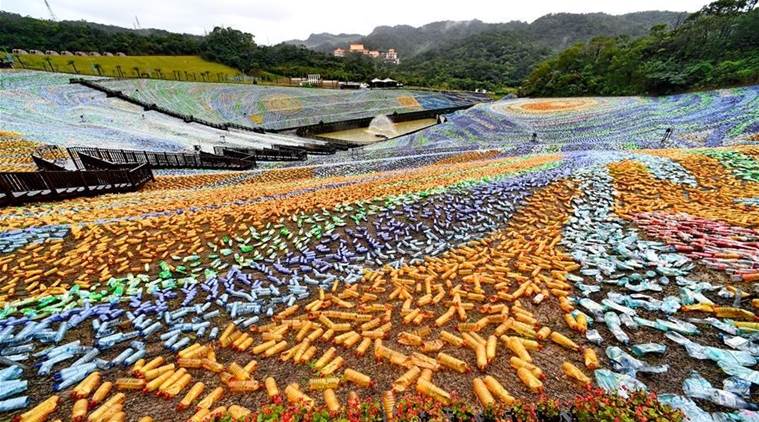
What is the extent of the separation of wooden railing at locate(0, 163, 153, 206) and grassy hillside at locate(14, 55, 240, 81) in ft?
207

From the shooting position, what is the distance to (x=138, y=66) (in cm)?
7288

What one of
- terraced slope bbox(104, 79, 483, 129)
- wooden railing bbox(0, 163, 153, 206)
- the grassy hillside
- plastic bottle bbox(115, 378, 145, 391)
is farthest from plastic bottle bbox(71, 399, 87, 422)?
the grassy hillside

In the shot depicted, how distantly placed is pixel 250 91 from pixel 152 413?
228ft

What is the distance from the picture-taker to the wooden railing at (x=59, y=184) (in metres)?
11.0

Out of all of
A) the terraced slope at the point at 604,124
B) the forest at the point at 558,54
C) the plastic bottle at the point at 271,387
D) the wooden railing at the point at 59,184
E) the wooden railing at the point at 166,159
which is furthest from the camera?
the forest at the point at 558,54

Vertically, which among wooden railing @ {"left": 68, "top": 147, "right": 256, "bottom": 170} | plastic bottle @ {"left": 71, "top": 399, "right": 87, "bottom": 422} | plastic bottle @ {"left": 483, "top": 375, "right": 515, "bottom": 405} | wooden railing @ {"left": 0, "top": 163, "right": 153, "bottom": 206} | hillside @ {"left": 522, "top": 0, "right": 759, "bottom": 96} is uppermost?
hillside @ {"left": 522, "top": 0, "right": 759, "bottom": 96}

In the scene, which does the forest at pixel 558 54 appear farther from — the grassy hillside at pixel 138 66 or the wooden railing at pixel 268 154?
the wooden railing at pixel 268 154


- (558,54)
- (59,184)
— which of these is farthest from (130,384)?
(558,54)

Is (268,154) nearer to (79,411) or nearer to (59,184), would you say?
(59,184)

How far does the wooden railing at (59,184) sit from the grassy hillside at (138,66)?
6308cm

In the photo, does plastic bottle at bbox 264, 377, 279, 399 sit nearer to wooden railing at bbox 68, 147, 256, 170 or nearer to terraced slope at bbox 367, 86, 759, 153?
wooden railing at bbox 68, 147, 256, 170

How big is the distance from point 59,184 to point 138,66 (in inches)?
3278

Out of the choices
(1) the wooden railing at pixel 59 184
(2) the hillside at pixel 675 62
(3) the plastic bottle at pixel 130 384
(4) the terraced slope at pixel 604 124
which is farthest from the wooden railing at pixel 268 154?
(2) the hillside at pixel 675 62

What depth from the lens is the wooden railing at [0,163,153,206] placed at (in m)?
11.0
